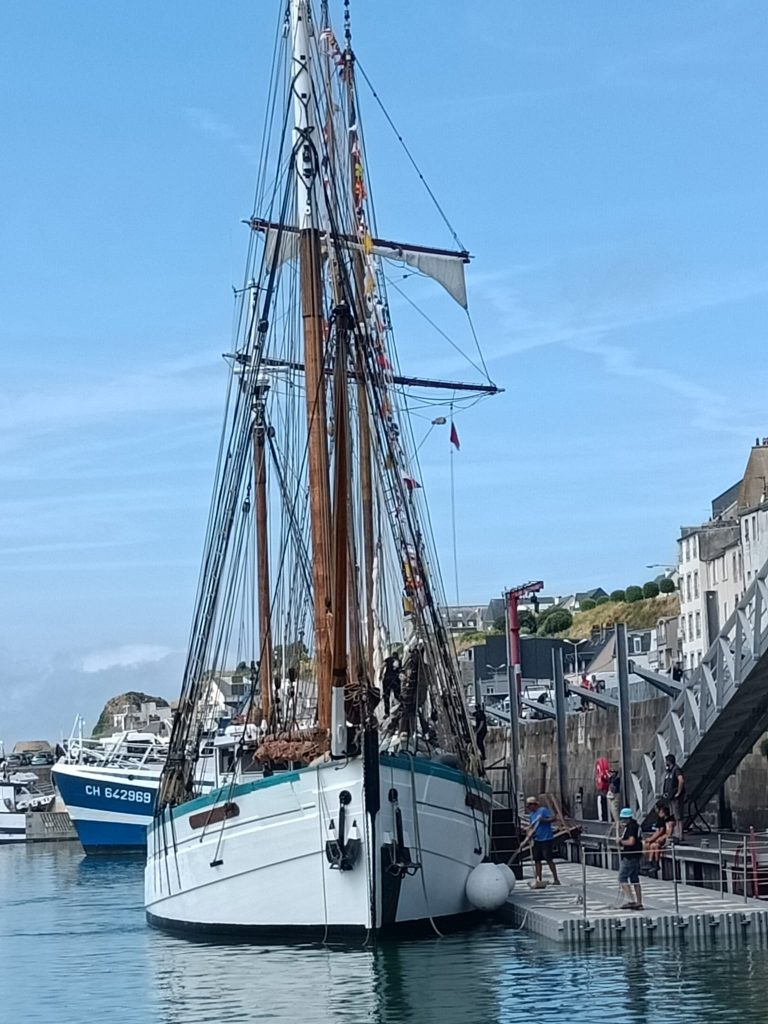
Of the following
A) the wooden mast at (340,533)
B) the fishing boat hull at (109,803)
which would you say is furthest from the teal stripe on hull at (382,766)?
the fishing boat hull at (109,803)

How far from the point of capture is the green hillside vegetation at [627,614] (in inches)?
6029

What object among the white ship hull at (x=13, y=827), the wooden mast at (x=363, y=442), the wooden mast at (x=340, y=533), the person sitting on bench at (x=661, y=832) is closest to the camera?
the wooden mast at (x=340, y=533)

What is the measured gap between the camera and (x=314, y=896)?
28.7 m

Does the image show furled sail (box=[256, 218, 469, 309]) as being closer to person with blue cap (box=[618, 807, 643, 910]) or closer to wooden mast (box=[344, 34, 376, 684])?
wooden mast (box=[344, 34, 376, 684])

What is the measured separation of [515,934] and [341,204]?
59.6ft

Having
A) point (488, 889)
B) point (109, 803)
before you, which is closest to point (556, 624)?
point (109, 803)

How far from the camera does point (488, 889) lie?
99.2 ft

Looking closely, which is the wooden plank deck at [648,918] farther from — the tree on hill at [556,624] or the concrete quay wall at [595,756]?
the tree on hill at [556,624]

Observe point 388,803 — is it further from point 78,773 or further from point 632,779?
point 78,773

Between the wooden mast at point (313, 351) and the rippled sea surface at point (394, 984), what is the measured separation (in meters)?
4.71

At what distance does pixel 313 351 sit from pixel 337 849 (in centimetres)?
1011

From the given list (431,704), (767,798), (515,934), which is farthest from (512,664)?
(515,934)

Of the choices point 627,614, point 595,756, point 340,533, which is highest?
point 627,614

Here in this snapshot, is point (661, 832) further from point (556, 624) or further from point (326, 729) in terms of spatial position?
point (556, 624)
